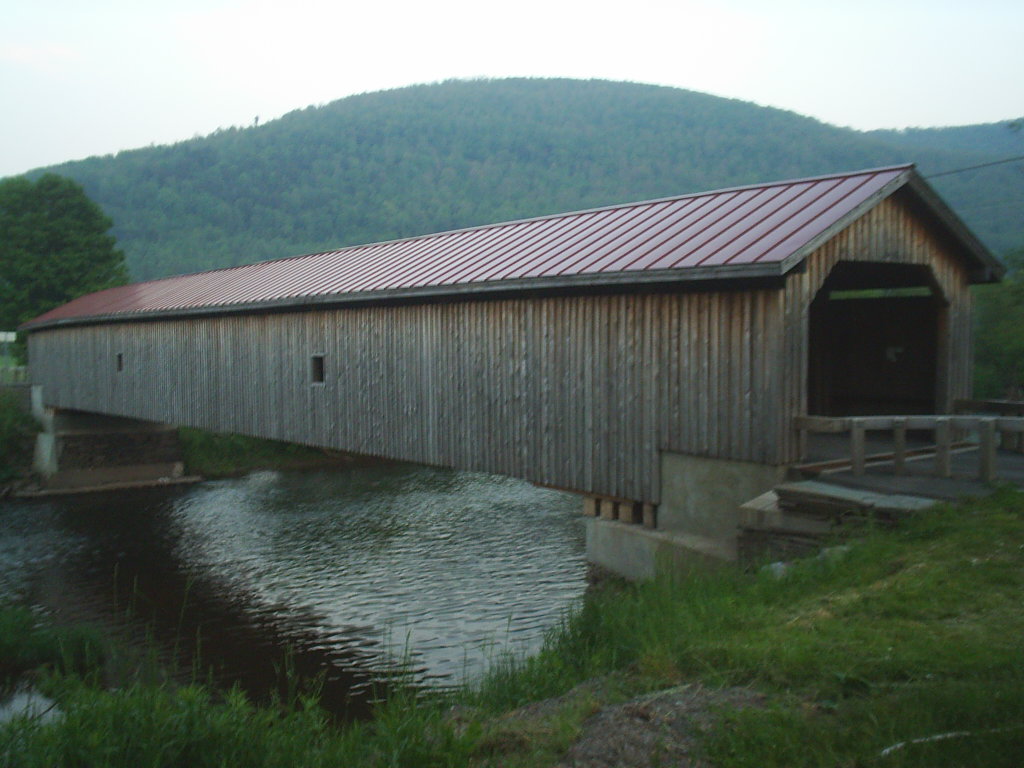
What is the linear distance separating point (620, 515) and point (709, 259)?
8.82 feet

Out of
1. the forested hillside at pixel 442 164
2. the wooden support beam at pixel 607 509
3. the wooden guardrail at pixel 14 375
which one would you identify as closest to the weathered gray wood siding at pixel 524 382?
the wooden support beam at pixel 607 509

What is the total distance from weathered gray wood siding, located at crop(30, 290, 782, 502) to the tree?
22.4 m

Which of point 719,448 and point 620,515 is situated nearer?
point 719,448

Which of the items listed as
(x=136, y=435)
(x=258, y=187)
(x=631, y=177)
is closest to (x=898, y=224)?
(x=136, y=435)

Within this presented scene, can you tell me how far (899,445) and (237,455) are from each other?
2258 centimetres

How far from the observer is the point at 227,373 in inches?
588

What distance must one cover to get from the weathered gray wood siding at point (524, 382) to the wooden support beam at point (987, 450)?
148cm

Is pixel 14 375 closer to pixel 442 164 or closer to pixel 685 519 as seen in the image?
pixel 685 519

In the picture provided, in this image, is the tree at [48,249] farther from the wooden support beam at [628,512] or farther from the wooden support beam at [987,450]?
the wooden support beam at [987,450]

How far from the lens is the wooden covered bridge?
7.59 m

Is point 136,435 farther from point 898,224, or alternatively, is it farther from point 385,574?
point 898,224

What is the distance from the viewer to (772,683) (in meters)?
4.21

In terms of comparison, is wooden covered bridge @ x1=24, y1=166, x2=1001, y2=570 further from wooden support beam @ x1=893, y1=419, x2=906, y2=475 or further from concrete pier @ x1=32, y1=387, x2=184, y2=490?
concrete pier @ x1=32, y1=387, x2=184, y2=490

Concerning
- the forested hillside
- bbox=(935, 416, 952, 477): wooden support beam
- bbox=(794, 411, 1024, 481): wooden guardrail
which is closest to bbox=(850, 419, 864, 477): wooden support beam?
bbox=(794, 411, 1024, 481): wooden guardrail
